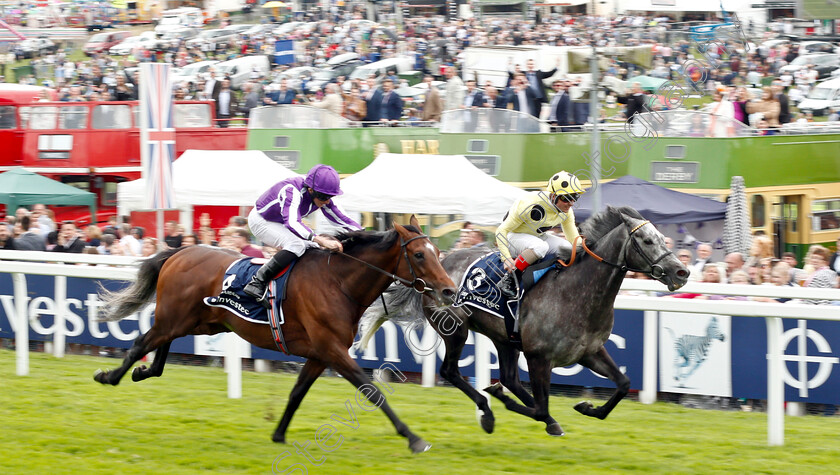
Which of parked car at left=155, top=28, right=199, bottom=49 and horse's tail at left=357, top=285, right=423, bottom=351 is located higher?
parked car at left=155, top=28, right=199, bottom=49

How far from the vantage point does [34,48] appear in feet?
106

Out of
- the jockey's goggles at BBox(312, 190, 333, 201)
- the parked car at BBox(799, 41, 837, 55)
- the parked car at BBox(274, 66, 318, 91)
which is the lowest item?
the jockey's goggles at BBox(312, 190, 333, 201)

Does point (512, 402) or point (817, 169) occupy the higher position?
point (817, 169)

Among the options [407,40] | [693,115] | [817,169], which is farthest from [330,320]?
[407,40]

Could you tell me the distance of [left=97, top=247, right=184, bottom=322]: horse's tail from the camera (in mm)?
6977

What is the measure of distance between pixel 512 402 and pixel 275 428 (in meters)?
1.54

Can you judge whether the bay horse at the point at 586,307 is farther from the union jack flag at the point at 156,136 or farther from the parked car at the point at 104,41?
the parked car at the point at 104,41

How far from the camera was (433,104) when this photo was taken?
579 inches

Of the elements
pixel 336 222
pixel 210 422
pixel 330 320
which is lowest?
pixel 210 422

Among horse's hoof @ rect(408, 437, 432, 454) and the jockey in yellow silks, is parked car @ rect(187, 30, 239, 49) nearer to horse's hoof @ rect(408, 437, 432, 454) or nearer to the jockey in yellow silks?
the jockey in yellow silks

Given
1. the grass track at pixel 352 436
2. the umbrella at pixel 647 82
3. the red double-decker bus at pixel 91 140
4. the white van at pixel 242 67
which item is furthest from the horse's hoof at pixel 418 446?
the white van at pixel 242 67

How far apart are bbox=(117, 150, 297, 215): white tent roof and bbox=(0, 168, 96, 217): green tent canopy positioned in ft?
7.53

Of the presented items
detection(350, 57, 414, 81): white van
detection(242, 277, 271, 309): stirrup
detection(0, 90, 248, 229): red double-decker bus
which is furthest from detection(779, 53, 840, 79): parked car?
detection(242, 277, 271, 309): stirrup

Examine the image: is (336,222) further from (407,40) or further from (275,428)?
(407,40)
